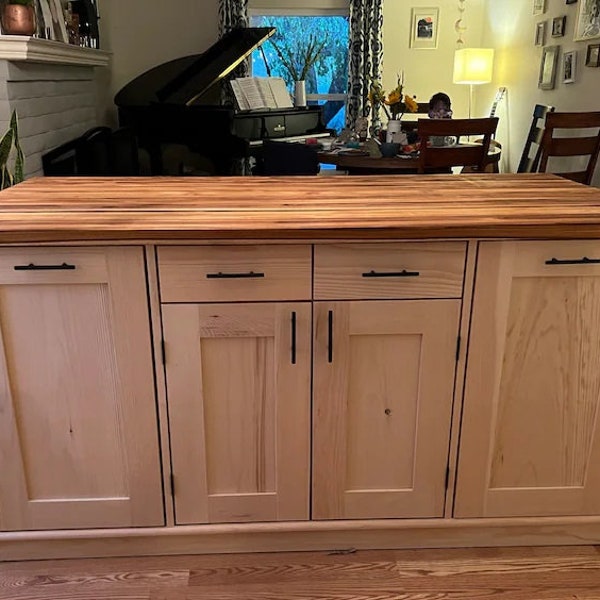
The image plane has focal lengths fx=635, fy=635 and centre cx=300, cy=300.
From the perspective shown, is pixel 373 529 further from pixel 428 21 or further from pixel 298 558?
pixel 428 21

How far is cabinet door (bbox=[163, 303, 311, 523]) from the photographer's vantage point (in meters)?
1.57

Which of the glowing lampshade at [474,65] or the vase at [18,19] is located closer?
the vase at [18,19]

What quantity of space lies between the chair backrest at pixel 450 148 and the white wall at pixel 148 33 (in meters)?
3.31

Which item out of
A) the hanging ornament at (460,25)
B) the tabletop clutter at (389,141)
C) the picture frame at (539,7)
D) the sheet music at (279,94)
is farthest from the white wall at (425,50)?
the tabletop clutter at (389,141)

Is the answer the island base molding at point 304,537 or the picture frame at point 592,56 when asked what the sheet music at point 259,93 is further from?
the island base molding at point 304,537

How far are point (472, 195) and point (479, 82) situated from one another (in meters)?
4.71

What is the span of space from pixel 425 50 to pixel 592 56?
2366mm

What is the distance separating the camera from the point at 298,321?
158cm

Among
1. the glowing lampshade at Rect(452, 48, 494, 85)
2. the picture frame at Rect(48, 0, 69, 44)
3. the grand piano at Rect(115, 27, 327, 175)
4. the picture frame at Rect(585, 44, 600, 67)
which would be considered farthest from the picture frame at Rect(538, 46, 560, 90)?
the picture frame at Rect(48, 0, 69, 44)

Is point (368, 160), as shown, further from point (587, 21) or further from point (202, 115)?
point (587, 21)

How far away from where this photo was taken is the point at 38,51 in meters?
3.31

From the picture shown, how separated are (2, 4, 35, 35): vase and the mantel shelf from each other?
0.17 ft

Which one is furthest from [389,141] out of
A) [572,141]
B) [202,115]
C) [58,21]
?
[58,21]

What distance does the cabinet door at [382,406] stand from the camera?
159 centimetres
